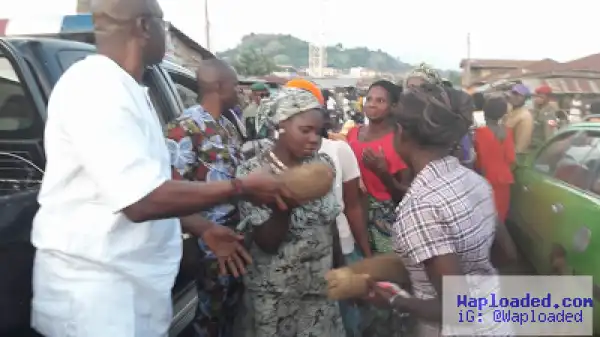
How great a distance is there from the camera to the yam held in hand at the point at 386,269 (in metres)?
2.09

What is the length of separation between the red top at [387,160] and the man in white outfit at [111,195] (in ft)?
5.99

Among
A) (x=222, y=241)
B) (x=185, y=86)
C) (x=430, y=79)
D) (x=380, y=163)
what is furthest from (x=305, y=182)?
(x=185, y=86)

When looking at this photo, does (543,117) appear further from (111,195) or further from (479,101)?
(111,195)

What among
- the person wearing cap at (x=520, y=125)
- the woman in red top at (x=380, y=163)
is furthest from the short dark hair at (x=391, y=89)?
the person wearing cap at (x=520, y=125)

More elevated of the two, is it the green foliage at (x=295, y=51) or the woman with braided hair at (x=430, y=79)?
the green foliage at (x=295, y=51)

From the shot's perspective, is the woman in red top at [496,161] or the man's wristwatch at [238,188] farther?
the woman in red top at [496,161]

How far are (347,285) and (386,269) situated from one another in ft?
0.72

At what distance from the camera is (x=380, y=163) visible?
3326 millimetres

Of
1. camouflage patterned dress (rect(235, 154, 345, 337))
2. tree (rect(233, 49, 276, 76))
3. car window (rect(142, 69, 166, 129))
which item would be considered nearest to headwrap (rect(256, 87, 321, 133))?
camouflage patterned dress (rect(235, 154, 345, 337))

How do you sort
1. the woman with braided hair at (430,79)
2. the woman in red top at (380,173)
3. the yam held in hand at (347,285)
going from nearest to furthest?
1. the yam held in hand at (347,285)
2. the woman in red top at (380,173)
3. the woman with braided hair at (430,79)

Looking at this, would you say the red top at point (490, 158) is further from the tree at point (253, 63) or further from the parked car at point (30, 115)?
the tree at point (253, 63)

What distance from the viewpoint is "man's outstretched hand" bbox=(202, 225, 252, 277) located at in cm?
238

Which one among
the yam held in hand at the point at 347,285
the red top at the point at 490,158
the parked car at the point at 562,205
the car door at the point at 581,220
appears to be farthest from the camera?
the red top at the point at 490,158

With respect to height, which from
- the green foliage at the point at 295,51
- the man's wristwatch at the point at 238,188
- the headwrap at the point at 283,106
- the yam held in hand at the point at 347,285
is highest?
the green foliage at the point at 295,51
